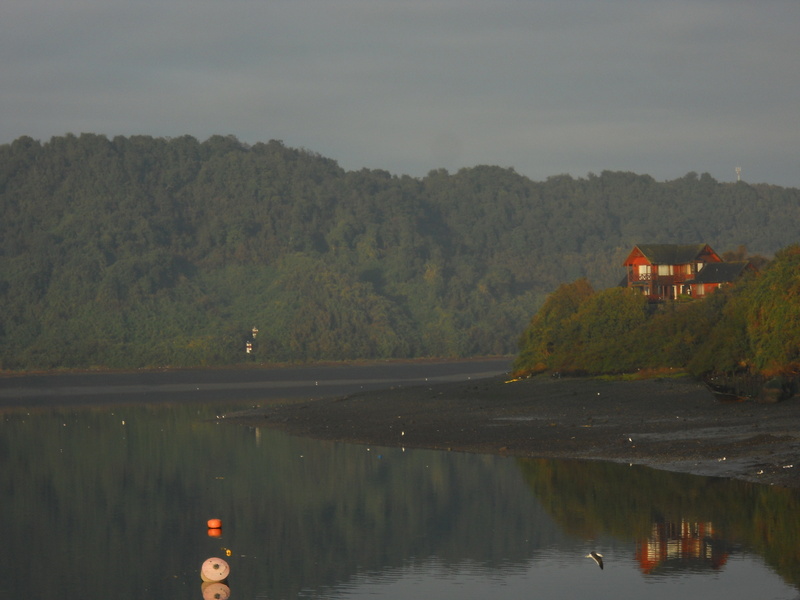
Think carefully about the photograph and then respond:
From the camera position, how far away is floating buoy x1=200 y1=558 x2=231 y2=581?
27359mm

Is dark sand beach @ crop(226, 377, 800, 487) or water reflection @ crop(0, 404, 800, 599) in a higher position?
dark sand beach @ crop(226, 377, 800, 487)

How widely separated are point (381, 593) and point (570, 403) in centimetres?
3473

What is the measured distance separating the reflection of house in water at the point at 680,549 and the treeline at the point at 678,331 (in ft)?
72.4

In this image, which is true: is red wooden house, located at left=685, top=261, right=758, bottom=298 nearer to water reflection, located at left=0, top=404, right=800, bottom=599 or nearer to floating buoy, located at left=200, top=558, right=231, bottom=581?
Answer: water reflection, located at left=0, top=404, right=800, bottom=599

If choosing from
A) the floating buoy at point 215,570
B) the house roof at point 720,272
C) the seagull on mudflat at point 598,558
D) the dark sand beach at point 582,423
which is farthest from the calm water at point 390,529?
the house roof at point 720,272

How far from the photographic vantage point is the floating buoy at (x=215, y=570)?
27359 mm

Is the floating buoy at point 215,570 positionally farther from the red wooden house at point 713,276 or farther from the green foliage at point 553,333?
the red wooden house at point 713,276

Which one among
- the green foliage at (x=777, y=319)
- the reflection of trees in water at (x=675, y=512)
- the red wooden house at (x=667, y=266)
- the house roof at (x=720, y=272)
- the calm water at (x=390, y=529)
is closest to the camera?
the calm water at (x=390, y=529)

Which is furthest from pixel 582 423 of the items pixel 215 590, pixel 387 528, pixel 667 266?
pixel 667 266

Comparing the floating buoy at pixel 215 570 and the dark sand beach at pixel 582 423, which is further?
the dark sand beach at pixel 582 423

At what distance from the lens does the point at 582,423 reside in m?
51.3

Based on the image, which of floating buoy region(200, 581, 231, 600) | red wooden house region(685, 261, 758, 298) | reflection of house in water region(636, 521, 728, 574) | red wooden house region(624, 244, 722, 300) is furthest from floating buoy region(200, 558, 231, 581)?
red wooden house region(624, 244, 722, 300)

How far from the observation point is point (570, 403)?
196ft

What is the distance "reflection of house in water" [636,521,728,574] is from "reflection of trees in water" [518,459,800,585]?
0.08 ft
